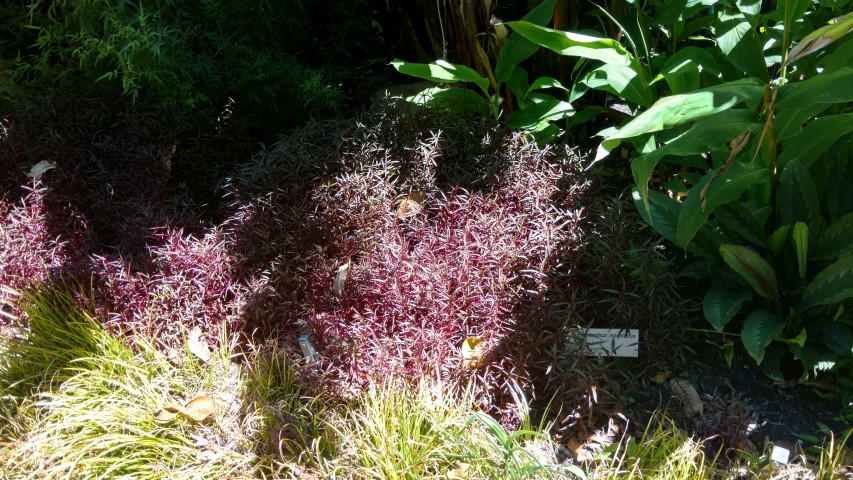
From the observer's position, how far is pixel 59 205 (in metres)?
3.11

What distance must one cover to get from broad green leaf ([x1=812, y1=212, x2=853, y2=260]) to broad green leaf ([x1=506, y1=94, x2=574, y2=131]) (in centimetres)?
116

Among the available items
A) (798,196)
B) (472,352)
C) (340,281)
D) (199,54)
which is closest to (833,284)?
(798,196)

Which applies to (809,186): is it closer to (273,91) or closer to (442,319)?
(442,319)

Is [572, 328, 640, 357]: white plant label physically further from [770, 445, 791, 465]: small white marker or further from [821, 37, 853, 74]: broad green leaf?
[821, 37, 853, 74]: broad green leaf

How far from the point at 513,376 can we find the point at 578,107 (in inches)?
58.4

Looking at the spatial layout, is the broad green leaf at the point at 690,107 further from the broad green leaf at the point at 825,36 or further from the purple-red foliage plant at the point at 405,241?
the purple-red foliage plant at the point at 405,241

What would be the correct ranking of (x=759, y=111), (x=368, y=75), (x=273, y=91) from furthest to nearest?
1. (x=368, y=75)
2. (x=273, y=91)
3. (x=759, y=111)

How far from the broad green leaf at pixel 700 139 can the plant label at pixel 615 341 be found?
0.60 meters

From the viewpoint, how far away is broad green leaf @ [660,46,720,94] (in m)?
2.57

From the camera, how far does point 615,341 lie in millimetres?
2463

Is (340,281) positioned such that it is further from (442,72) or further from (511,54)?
(511,54)

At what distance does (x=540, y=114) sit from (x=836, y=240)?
1.29m

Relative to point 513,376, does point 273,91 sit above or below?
above

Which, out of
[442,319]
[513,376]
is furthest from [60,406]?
[513,376]
